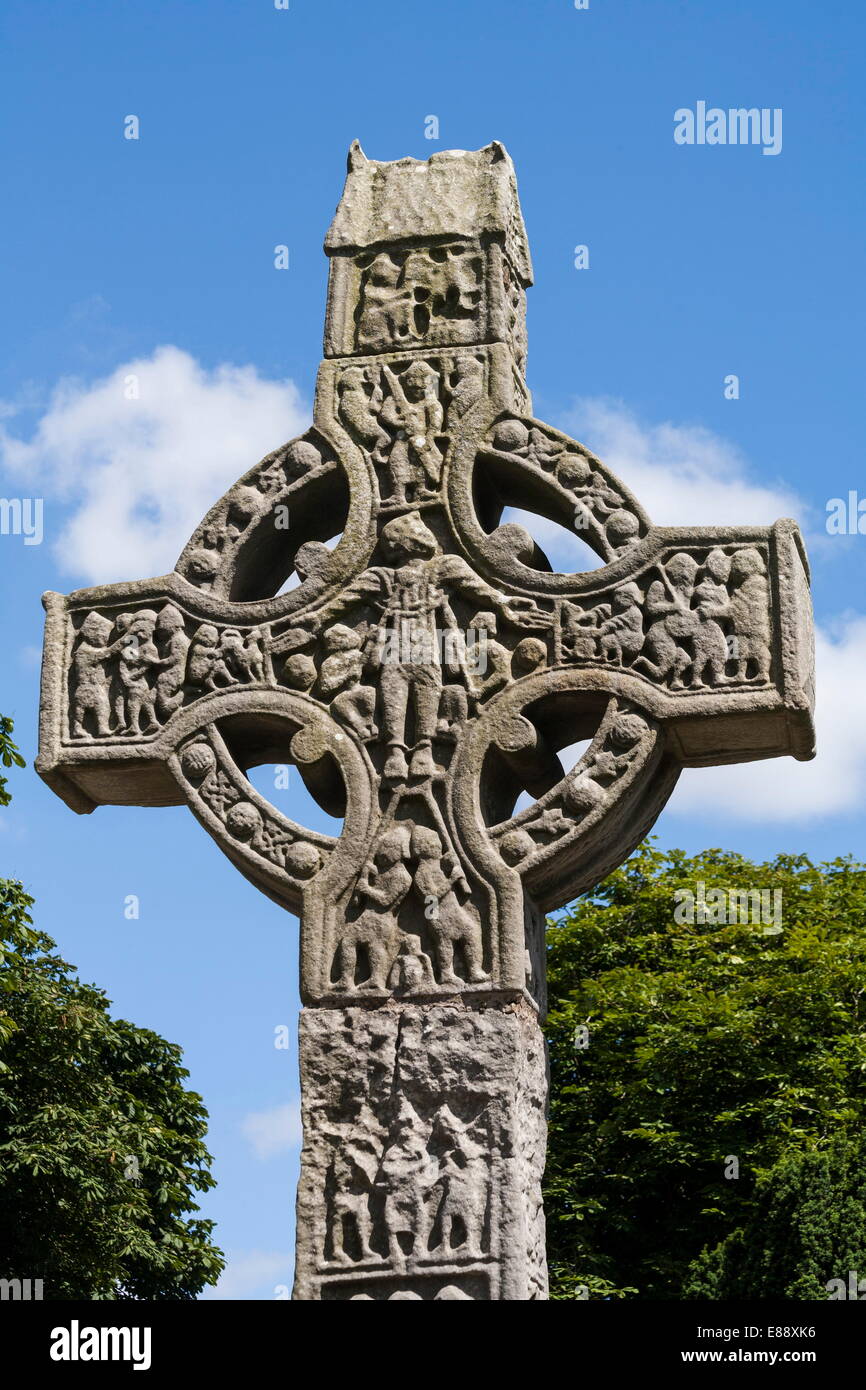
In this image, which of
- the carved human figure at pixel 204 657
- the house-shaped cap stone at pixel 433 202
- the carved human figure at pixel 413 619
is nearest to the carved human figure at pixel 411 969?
the carved human figure at pixel 413 619


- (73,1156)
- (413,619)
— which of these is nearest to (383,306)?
(413,619)

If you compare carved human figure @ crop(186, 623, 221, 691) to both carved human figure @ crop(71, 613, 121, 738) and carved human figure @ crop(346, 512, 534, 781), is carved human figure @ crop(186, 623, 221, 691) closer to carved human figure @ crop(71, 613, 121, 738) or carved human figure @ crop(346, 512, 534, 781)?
carved human figure @ crop(71, 613, 121, 738)

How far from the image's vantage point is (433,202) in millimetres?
7539

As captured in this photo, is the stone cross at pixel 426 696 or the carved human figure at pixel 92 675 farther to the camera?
the carved human figure at pixel 92 675

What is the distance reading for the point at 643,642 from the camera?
6.76 meters

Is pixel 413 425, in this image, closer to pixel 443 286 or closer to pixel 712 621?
pixel 443 286

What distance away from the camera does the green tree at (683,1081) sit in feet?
72.2

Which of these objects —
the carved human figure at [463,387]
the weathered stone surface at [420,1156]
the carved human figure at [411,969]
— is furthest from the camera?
the carved human figure at [463,387]

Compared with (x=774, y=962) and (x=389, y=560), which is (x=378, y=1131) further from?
(x=774, y=962)

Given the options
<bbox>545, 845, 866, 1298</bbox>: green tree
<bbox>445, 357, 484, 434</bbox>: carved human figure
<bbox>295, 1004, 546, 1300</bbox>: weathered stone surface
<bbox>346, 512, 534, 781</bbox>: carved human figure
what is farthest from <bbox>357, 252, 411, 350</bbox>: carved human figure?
<bbox>545, 845, 866, 1298</bbox>: green tree

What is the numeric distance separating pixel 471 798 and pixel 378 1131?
1.17m

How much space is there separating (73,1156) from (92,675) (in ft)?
47.6

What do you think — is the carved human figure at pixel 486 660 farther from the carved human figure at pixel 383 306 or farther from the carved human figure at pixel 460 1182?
the carved human figure at pixel 460 1182

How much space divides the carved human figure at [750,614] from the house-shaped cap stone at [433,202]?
1.66 meters
